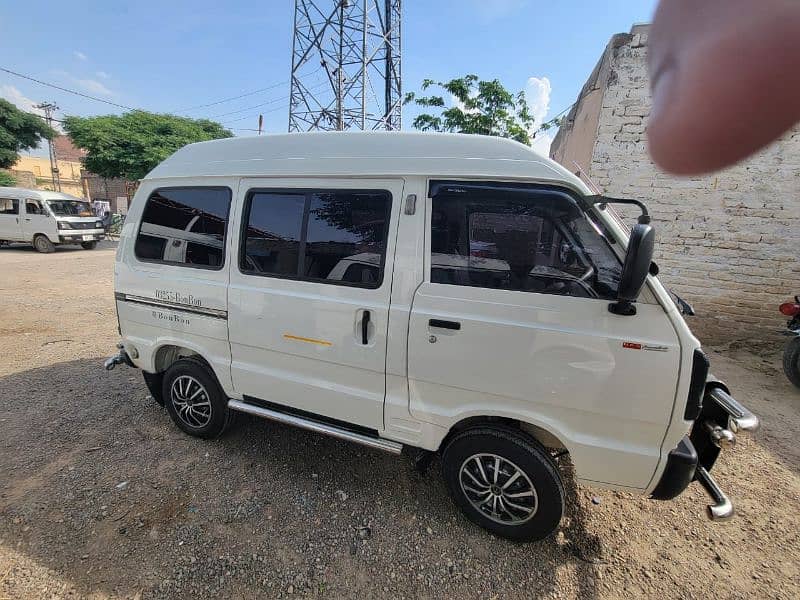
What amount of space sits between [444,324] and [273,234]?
1.31 meters

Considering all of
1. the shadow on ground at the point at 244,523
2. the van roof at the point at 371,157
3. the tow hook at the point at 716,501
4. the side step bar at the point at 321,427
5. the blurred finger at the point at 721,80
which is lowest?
the shadow on ground at the point at 244,523

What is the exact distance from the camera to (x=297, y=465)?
2939 mm

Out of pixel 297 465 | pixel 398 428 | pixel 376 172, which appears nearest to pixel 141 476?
pixel 297 465

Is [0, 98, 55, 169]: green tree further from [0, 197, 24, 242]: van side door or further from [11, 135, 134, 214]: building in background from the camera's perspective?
[0, 197, 24, 242]: van side door

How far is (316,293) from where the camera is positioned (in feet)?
7.89

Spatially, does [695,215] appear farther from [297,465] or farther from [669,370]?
[297,465]

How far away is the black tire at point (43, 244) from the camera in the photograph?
43.9ft

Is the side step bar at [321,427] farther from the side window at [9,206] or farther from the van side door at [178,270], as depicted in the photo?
the side window at [9,206]

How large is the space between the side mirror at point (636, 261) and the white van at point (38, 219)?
17.3m

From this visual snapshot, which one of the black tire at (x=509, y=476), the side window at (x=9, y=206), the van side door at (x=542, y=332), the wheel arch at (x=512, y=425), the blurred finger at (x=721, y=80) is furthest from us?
the side window at (x=9, y=206)

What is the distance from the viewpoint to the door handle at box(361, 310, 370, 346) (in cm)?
230

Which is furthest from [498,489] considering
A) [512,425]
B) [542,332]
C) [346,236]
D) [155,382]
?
[155,382]

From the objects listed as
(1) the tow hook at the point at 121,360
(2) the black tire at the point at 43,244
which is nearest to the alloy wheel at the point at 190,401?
(1) the tow hook at the point at 121,360

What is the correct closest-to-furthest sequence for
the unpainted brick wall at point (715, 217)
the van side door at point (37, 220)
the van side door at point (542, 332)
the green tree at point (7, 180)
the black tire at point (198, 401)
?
the van side door at point (542, 332), the black tire at point (198, 401), the unpainted brick wall at point (715, 217), the van side door at point (37, 220), the green tree at point (7, 180)
